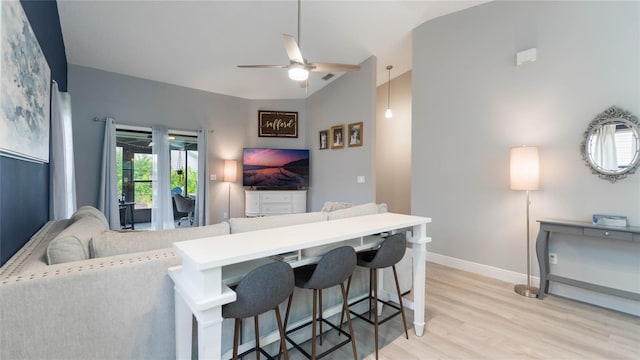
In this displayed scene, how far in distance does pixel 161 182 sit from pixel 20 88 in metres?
3.77

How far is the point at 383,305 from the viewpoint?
2.61 meters

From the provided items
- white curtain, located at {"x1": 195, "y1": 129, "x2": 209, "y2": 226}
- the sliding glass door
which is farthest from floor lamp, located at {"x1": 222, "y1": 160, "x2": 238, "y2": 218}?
the sliding glass door

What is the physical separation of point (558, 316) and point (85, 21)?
19.4 ft

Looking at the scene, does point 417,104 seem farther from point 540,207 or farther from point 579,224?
point 579,224

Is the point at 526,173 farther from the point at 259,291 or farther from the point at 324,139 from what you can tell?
the point at 324,139

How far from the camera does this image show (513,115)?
3178 millimetres

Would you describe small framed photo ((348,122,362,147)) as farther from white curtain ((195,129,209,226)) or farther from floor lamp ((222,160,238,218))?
white curtain ((195,129,209,226))

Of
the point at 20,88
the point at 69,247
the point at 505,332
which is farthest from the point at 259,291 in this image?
the point at 505,332

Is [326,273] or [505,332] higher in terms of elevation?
[326,273]

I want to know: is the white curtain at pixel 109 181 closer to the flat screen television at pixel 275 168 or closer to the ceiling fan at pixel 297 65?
the flat screen television at pixel 275 168

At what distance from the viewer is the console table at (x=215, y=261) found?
112 centimetres

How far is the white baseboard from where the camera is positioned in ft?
10.2

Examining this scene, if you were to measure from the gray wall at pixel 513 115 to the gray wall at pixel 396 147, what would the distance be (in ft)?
4.64

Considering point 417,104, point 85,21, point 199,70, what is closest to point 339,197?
point 417,104
